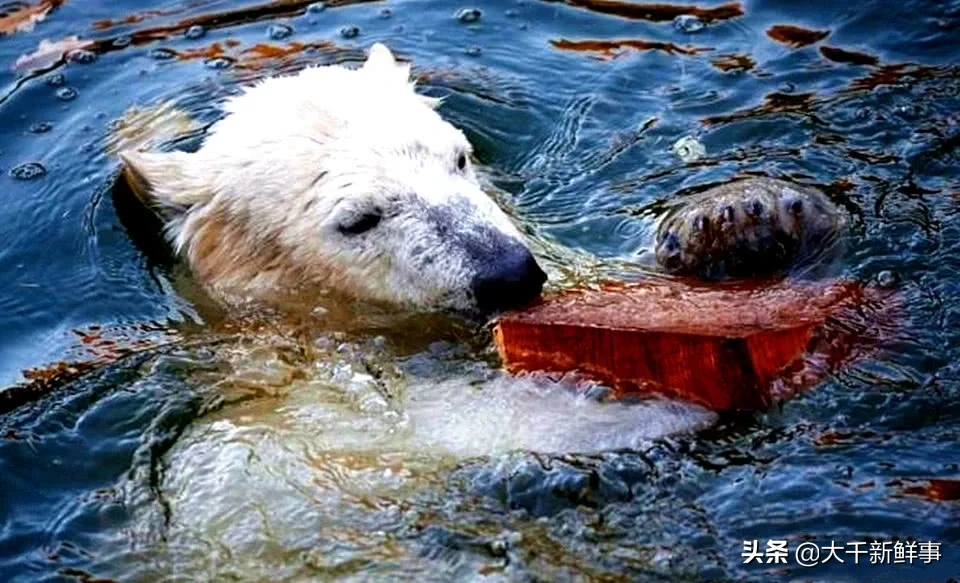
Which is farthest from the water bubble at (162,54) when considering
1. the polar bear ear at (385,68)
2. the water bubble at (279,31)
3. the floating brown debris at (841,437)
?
the floating brown debris at (841,437)

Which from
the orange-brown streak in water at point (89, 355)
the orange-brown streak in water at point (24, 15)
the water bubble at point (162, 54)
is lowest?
the orange-brown streak in water at point (89, 355)

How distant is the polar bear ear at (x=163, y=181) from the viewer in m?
5.81

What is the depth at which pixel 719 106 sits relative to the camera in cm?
701

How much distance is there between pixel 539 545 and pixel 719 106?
3528mm

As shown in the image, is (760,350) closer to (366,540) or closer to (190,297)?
(366,540)

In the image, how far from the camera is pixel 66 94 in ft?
25.5

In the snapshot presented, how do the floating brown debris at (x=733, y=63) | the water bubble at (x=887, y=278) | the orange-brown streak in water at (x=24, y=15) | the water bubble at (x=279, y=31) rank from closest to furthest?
the water bubble at (x=887, y=278) < the floating brown debris at (x=733, y=63) < the water bubble at (x=279, y=31) < the orange-brown streak in water at (x=24, y=15)

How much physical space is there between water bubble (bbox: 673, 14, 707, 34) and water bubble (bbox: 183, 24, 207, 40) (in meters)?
2.62

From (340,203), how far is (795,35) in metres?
3.22

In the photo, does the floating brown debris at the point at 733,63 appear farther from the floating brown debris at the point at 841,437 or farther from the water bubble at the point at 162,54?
the floating brown debris at the point at 841,437

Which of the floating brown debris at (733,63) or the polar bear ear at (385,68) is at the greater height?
the polar bear ear at (385,68)

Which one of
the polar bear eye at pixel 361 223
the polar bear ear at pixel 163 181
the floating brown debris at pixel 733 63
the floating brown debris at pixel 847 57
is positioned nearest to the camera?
the polar bear eye at pixel 361 223

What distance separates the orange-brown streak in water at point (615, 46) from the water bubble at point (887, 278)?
8.82ft

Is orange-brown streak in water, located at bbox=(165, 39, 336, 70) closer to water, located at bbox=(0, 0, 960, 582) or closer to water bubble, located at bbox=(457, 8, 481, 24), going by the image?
water, located at bbox=(0, 0, 960, 582)
